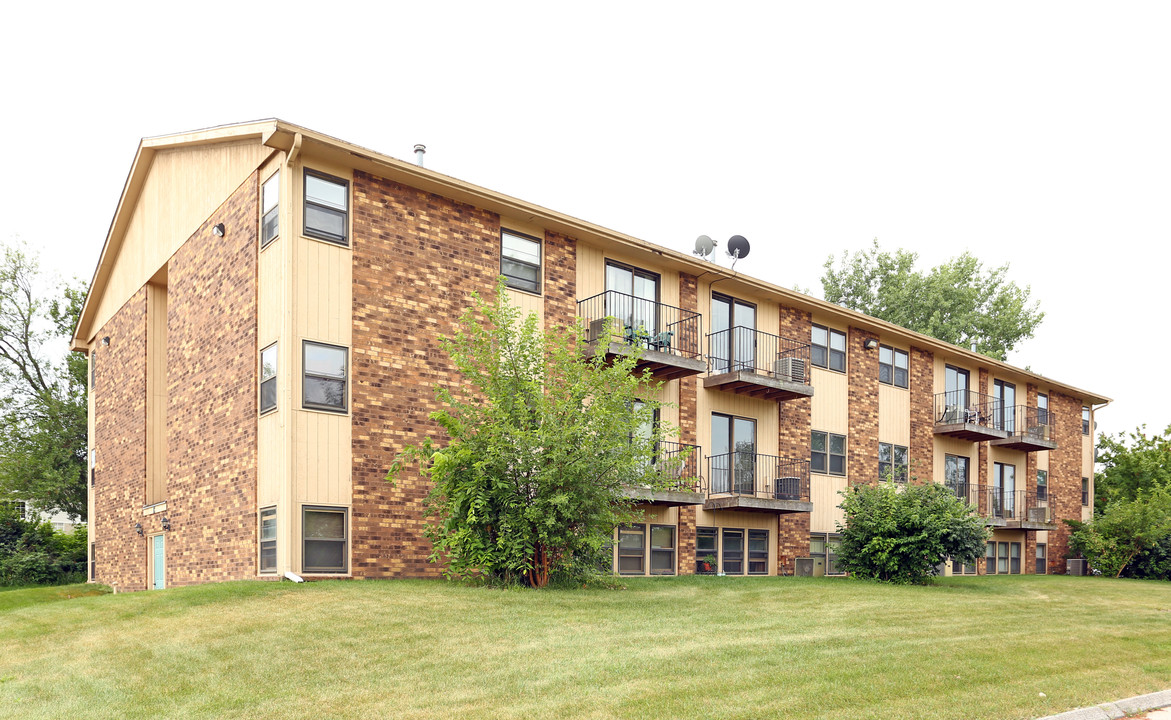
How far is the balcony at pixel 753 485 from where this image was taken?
21781 millimetres

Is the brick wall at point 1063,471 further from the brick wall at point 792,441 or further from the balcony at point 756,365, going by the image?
the balcony at point 756,365

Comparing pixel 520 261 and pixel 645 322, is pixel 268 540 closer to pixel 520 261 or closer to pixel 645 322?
pixel 520 261

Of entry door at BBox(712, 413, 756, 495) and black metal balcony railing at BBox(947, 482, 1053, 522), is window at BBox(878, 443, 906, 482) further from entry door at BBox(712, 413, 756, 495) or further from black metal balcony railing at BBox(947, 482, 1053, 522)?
entry door at BBox(712, 413, 756, 495)

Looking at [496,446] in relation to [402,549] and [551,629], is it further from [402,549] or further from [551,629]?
[551,629]

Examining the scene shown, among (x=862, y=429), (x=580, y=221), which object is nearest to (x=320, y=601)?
(x=580, y=221)

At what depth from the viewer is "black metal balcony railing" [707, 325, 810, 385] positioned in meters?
22.9

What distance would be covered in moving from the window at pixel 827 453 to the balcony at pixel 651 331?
193 inches

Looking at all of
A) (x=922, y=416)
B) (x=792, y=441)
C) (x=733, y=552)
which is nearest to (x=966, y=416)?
(x=922, y=416)

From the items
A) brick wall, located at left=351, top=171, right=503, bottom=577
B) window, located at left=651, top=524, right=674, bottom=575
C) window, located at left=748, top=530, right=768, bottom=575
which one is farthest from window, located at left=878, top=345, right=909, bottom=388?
brick wall, located at left=351, top=171, right=503, bottom=577

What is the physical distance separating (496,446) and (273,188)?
20.5 feet

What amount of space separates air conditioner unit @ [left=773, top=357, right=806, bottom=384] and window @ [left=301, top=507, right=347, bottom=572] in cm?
1172

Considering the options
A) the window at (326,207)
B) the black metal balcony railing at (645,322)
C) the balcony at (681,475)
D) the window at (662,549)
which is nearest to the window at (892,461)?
the balcony at (681,475)

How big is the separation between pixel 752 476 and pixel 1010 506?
1365 centimetres

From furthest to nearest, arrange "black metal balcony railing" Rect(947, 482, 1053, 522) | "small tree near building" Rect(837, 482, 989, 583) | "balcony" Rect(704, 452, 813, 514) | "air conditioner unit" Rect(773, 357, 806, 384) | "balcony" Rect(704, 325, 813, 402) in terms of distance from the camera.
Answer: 1. "black metal balcony railing" Rect(947, 482, 1053, 522)
2. "air conditioner unit" Rect(773, 357, 806, 384)
3. "balcony" Rect(704, 325, 813, 402)
4. "balcony" Rect(704, 452, 813, 514)
5. "small tree near building" Rect(837, 482, 989, 583)
